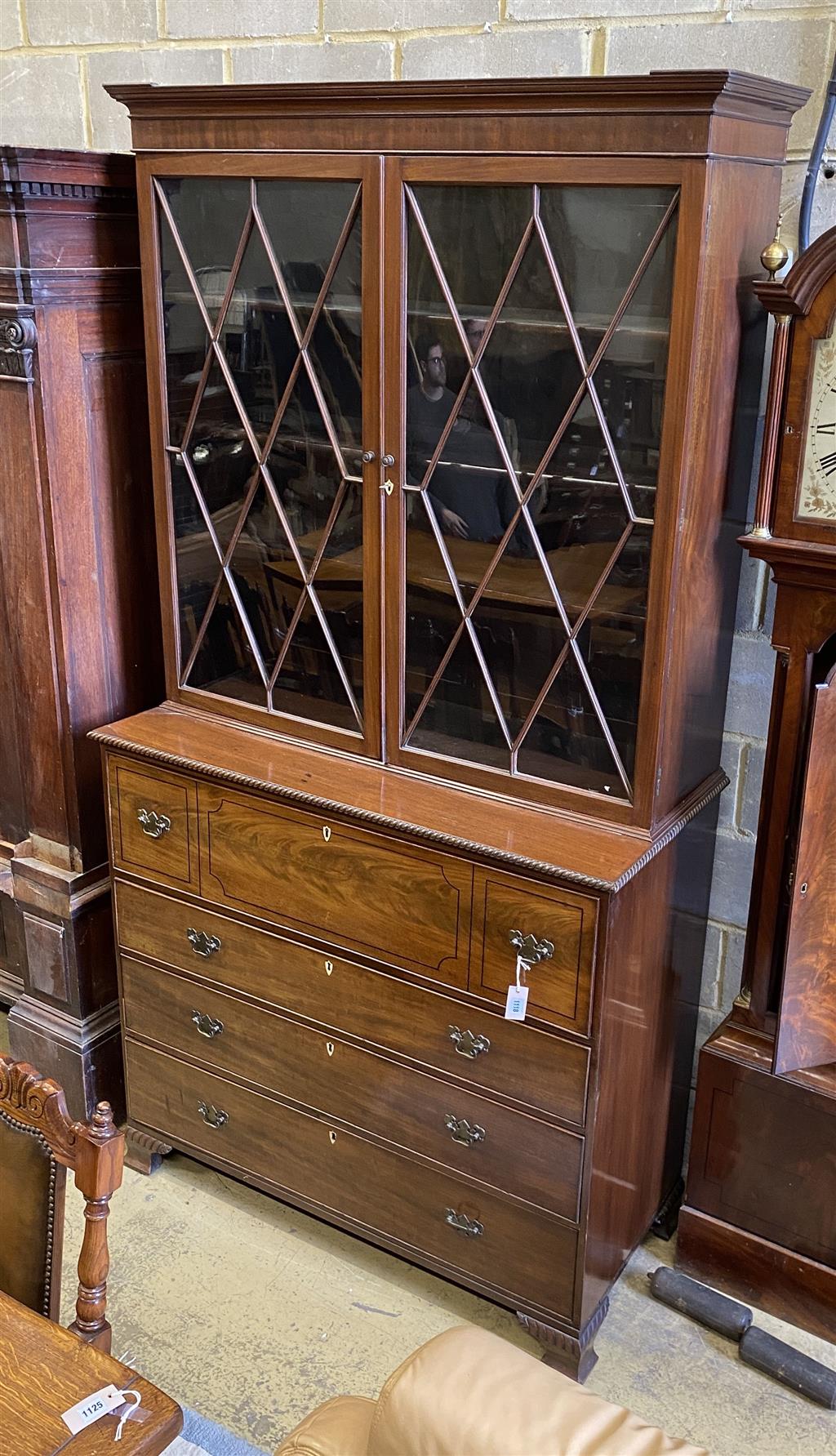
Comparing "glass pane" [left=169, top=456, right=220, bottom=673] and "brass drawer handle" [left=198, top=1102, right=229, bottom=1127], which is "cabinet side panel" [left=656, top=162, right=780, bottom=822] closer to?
"glass pane" [left=169, top=456, right=220, bottom=673]

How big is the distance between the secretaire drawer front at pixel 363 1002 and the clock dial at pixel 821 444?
875mm

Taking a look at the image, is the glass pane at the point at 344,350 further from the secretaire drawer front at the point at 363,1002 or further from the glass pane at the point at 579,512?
the secretaire drawer front at the point at 363,1002

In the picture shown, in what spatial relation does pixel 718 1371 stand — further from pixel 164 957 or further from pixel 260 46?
pixel 260 46

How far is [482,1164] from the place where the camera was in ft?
6.97

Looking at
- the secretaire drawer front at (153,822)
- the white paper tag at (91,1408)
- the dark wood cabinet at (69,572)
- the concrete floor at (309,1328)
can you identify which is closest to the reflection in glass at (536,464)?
the secretaire drawer front at (153,822)

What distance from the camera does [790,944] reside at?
2.06m

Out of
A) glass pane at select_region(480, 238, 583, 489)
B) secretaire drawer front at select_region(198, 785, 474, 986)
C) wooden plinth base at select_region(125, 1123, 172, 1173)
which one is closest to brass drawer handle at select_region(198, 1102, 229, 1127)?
wooden plinth base at select_region(125, 1123, 172, 1173)

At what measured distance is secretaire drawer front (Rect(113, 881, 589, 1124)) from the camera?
201 centimetres

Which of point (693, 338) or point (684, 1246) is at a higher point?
point (693, 338)

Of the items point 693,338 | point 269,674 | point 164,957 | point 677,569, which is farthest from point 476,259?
point 164,957

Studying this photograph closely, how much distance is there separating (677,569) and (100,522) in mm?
1130

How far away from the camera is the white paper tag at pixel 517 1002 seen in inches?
77.8

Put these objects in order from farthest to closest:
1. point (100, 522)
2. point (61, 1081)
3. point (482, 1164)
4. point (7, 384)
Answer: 1. point (61, 1081)
2. point (100, 522)
3. point (7, 384)
4. point (482, 1164)

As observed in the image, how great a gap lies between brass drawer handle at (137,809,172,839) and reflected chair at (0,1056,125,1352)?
0.89 meters
